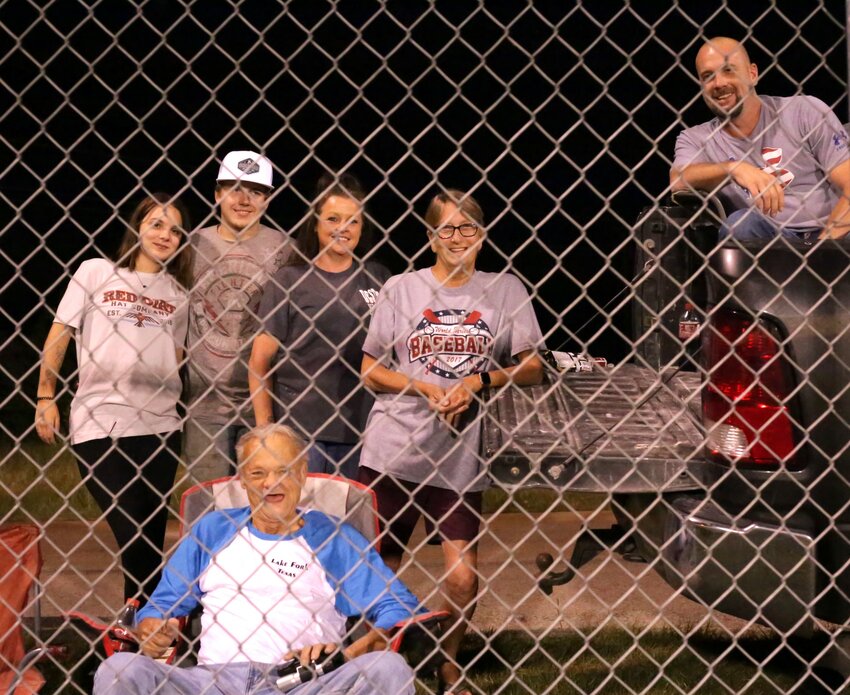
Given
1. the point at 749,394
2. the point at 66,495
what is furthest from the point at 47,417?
the point at 66,495

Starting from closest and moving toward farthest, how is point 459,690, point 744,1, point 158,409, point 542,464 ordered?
point 542,464 < point 459,690 < point 158,409 < point 744,1

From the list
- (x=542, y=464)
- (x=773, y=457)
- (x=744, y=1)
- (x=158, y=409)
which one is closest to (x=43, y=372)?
(x=158, y=409)

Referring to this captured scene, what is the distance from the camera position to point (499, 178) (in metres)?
11.2

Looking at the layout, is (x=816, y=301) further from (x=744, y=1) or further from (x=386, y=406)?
(x=744, y=1)

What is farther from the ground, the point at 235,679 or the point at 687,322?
the point at 687,322

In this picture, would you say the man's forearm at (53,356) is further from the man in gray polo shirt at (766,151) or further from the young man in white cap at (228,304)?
the man in gray polo shirt at (766,151)

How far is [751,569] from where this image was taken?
297 cm

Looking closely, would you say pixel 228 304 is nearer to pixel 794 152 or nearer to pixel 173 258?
pixel 173 258

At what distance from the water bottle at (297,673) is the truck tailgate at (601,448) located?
756mm

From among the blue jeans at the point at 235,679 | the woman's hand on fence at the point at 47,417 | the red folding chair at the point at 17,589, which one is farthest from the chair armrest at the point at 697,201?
the red folding chair at the point at 17,589

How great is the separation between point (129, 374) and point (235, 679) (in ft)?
4.15

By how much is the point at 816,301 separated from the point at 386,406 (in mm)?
1479

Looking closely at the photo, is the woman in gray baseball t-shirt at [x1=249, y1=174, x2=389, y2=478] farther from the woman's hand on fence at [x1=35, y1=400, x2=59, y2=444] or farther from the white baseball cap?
the woman's hand on fence at [x1=35, y1=400, x2=59, y2=444]

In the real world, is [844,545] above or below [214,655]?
above
